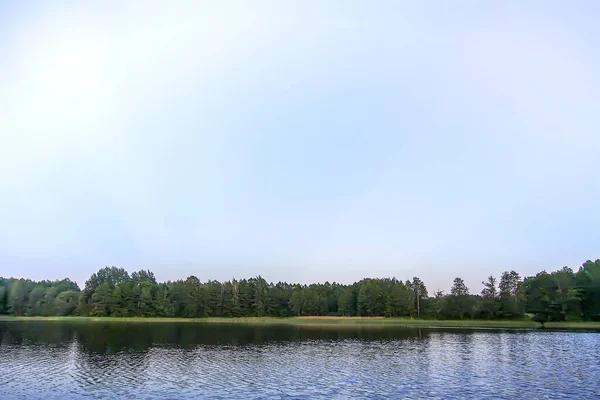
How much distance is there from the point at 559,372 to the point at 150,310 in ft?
478

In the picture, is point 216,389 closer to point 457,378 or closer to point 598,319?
point 457,378

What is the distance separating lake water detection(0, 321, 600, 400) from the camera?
34.7 meters

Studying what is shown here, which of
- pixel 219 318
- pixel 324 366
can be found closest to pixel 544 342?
pixel 324 366

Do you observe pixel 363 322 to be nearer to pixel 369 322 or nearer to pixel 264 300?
pixel 369 322

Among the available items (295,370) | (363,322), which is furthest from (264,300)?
(295,370)

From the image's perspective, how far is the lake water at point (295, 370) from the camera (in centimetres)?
3472

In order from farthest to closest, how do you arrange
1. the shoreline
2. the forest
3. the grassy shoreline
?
the forest
the shoreline
the grassy shoreline

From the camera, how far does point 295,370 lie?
45062mm

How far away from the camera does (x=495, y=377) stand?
137 ft

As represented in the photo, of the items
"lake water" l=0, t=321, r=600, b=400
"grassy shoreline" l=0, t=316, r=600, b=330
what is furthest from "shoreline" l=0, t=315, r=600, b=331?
"lake water" l=0, t=321, r=600, b=400

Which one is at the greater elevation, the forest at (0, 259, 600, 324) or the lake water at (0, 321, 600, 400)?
the forest at (0, 259, 600, 324)

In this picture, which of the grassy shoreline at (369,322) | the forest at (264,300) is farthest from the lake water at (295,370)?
the forest at (264,300)

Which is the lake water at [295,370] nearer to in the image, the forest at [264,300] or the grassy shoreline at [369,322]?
the grassy shoreline at [369,322]

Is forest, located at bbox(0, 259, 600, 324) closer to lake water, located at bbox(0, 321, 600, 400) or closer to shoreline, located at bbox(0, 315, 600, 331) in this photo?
Result: shoreline, located at bbox(0, 315, 600, 331)
